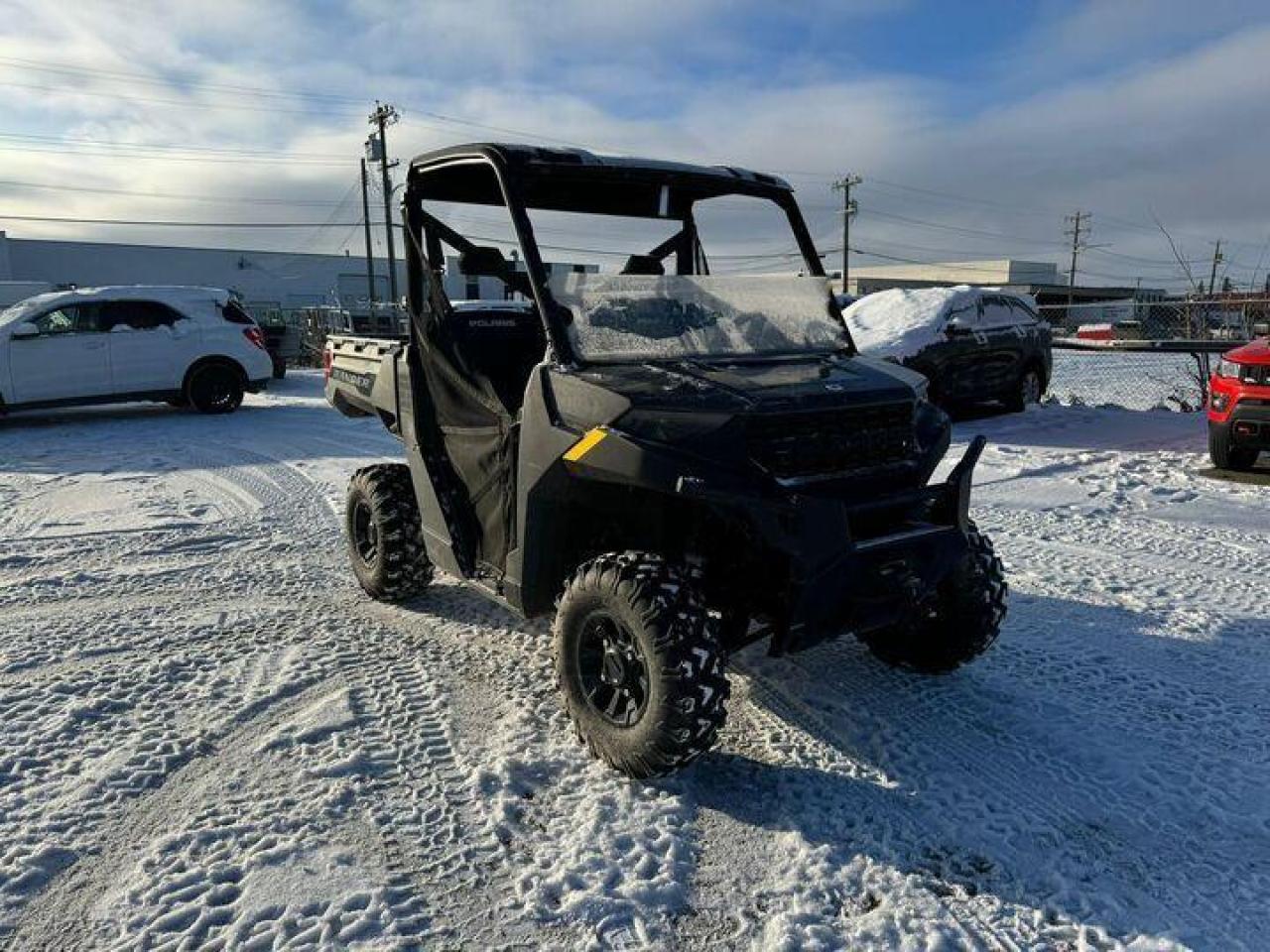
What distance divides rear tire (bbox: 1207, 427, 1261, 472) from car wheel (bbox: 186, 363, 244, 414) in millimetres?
11975

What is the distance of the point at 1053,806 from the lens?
288 centimetres

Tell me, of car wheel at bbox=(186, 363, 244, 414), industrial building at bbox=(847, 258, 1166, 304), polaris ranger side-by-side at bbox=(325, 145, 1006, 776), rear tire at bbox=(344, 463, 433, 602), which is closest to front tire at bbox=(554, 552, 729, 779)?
polaris ranger side-by-side at bbox=(325, 145, 1006, 776)

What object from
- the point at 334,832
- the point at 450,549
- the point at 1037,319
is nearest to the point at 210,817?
the point at 334,832

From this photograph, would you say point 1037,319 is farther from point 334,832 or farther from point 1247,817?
point 334,832

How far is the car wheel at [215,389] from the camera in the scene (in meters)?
12.5

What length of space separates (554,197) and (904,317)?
830 centimetres

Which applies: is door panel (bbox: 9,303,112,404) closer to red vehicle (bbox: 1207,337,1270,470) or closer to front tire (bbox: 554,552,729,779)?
front tire (bbox: 554,552,729,779)

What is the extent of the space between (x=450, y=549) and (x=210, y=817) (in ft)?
4.75

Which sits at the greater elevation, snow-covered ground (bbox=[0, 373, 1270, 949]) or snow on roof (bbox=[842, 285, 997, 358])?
snow on roof (bbox=[842, 285, 997, 358])

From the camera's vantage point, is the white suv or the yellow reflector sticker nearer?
the yellow reflector sticker

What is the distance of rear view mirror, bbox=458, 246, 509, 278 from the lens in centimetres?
354

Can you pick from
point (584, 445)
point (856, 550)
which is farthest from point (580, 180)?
point (856, 550)

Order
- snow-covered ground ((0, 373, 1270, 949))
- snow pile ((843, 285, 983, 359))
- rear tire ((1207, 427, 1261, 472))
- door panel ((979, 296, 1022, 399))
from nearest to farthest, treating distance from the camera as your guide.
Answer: snow-covered ground ((0, 373, 1270, 949)), rear tire ((1207, 427, 1261, 472)), snow pile ((843, 285, 983, 359)), door panel ((979, 296, 1022, 399))

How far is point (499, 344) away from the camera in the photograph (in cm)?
433
